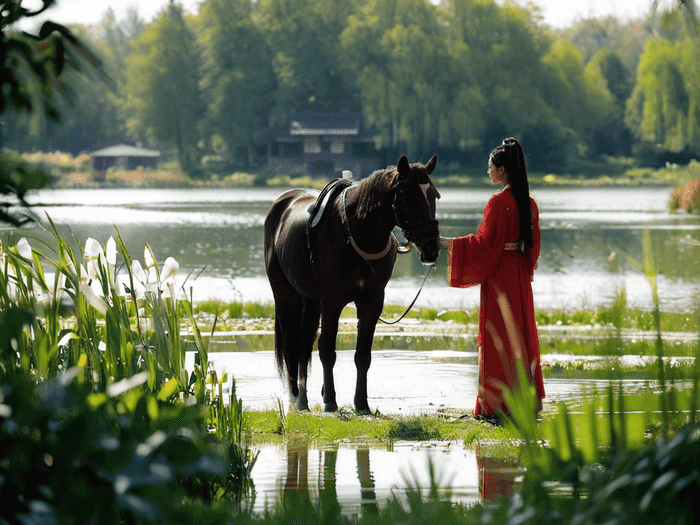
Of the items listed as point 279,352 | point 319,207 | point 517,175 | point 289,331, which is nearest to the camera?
point 517,175

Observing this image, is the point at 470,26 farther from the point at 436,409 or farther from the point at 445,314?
the point at 436,409

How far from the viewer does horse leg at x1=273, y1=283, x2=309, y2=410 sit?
6746mm

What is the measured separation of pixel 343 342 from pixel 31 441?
300 inches

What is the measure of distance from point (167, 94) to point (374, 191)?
84.7 meters

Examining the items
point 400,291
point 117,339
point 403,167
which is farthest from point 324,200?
point 400,291

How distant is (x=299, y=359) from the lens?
6.81 metres

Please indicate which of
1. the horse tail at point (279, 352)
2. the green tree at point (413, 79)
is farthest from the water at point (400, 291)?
the green tree at point (413, 79)

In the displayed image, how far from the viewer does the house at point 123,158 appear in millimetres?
83900

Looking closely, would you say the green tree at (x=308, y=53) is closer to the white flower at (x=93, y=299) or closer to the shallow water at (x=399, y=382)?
the shallow water at (x=399, y=382)

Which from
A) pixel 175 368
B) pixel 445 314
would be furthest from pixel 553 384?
pixel 445 314

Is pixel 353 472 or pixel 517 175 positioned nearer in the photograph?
pixel 353 472

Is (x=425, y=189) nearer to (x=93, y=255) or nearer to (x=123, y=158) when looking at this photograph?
(x=93, y=255)

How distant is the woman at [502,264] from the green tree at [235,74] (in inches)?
3018

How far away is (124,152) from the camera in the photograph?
85.1 metres
